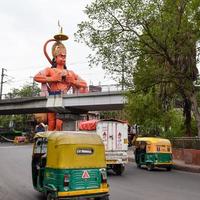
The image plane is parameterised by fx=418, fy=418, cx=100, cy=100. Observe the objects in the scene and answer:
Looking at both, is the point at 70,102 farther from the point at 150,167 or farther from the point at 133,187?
the point at 133,187

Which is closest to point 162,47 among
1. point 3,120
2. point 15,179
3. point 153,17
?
point 153,17

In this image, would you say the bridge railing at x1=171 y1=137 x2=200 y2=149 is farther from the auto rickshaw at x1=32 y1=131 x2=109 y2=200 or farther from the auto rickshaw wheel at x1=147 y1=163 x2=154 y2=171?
the auto rickshaw at x1=32 y1=131 x2=109 y2=200

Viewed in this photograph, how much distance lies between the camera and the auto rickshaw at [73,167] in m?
10.9

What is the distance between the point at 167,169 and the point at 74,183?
14.2 m

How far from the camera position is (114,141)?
21312mm

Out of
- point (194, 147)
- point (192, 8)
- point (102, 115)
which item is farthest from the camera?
point (102, 115)

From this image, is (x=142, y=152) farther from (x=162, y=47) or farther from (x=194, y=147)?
(x=162, y=47)

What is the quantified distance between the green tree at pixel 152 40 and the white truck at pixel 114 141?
5.09 m

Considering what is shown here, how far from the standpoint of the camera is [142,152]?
81.4 ft

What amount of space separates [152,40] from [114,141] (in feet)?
23.2

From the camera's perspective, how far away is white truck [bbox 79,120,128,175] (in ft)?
68.9

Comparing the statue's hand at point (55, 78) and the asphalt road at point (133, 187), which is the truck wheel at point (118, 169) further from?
the statue's hand at point (55, 78)

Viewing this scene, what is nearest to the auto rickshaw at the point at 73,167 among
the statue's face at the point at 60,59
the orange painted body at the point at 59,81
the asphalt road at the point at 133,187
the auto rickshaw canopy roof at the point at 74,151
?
the auto rickshaw canopy roof at the point at 74,151

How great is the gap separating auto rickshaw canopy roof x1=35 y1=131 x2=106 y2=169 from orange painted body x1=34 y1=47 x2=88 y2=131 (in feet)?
169
